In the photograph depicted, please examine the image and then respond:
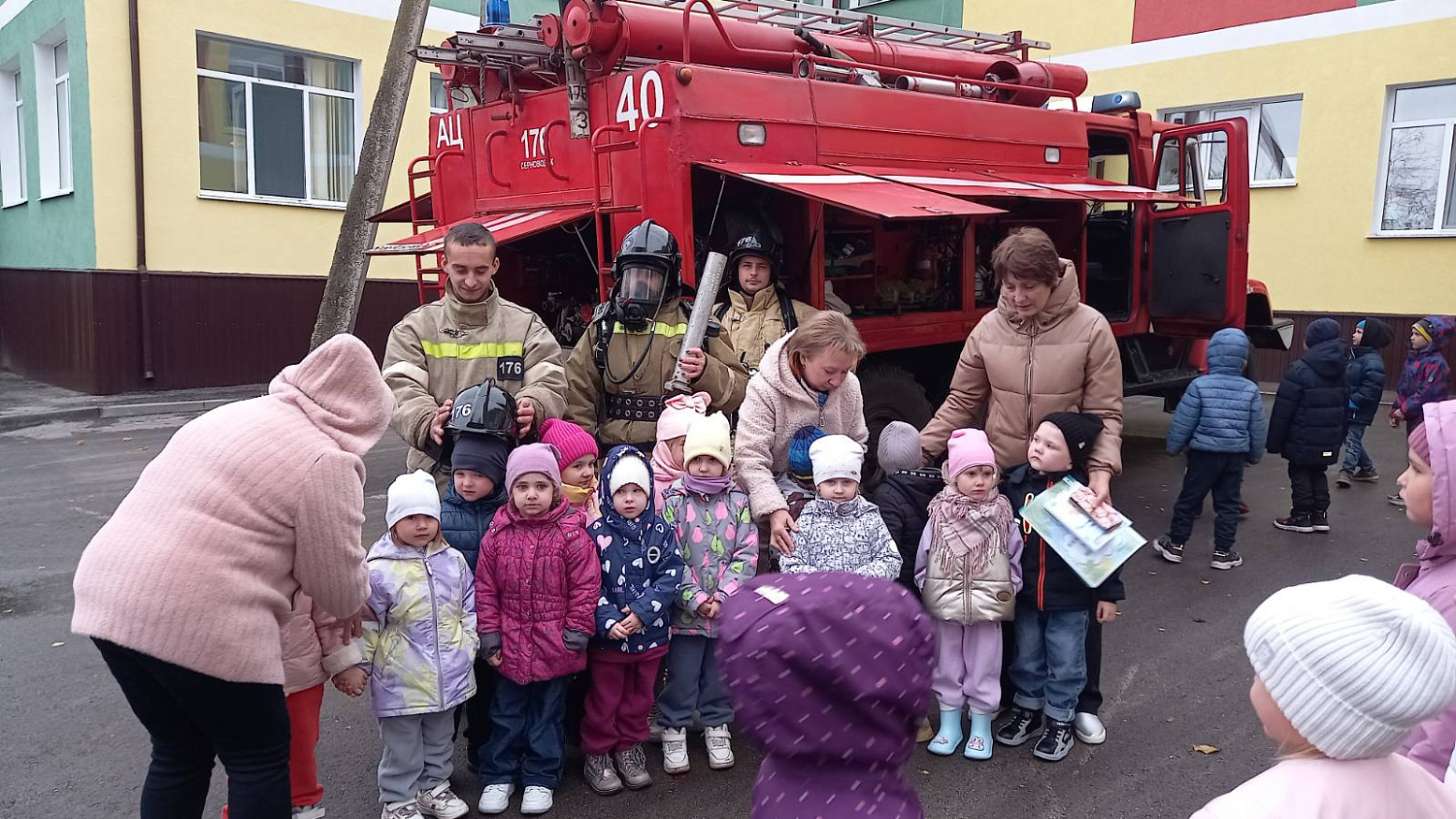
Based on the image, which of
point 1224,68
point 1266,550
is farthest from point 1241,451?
point 1224,68

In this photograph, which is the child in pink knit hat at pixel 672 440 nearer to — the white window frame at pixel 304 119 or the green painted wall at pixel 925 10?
the white window frame at pixel 304 119

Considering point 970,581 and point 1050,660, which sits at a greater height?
point 970,581

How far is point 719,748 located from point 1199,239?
6.16 m

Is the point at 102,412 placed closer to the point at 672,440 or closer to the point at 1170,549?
the point at 672,440

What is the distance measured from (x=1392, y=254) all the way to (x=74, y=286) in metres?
16.4

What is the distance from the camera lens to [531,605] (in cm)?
325

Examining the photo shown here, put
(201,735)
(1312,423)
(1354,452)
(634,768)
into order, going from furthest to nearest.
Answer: (1354,452) → (1312,423) → (634,768) → (201,735)

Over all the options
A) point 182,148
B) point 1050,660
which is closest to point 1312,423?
point 1050,660

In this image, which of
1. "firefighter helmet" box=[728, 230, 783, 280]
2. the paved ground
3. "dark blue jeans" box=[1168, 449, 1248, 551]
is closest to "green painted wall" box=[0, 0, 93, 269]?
the paved ground

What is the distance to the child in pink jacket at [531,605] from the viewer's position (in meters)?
3.21

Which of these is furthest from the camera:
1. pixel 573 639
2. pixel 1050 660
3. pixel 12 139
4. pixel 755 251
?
pixel 12 139

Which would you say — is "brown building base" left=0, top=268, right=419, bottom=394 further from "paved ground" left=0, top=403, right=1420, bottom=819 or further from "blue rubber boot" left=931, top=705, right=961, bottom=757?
"blue rubber boot" left=931, top=705, right=961, bottom=757

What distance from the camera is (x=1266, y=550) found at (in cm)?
637

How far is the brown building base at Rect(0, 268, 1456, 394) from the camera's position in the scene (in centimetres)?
1162
